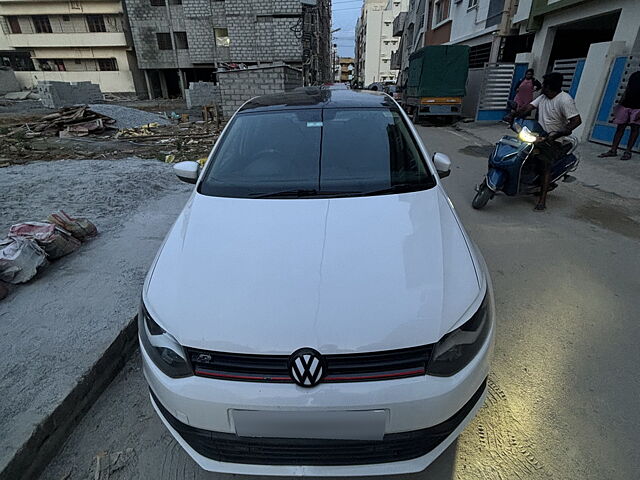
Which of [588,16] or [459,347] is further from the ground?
[588,16]

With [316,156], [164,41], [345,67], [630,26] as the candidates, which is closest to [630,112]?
[630,26]

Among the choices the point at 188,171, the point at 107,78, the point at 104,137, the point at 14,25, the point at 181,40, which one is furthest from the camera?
the point at 107,78

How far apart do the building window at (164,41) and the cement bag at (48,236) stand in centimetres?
3715

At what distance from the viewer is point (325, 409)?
1257mm

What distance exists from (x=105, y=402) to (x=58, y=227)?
2.07 m

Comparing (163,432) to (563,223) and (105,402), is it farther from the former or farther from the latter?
(563,223)

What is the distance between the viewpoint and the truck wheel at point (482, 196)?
4.66m

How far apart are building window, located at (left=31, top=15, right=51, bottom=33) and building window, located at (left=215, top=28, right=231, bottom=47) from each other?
62.3 feet

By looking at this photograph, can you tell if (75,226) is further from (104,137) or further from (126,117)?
(126,117)

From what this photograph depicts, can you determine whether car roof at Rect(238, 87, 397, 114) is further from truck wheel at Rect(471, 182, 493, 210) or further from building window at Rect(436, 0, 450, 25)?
building window at Rect(436, 0, 450, 25)

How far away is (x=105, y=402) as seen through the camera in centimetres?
202

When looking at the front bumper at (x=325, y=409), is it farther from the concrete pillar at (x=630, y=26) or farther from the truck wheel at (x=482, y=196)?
the concrete pillar at (x=630, y=26)

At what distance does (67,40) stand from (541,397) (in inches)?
1878

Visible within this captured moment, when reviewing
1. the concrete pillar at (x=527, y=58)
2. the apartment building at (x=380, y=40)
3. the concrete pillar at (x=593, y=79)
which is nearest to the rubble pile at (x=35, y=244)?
the concrete pillar at (x=593, y=79)
